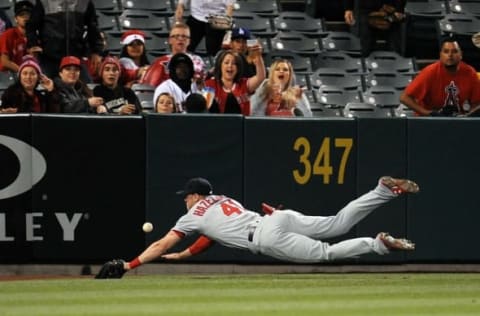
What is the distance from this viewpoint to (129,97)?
15.3 m

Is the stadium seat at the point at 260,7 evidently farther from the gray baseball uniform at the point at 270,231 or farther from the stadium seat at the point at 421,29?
the gray baseball uniform at the point at 270,231

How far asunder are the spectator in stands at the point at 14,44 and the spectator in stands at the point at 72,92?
1098 mm

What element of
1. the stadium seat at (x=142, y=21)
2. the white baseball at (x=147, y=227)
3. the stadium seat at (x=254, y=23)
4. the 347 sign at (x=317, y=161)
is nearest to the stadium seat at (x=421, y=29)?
the stadium seat at (x=254, y=23)

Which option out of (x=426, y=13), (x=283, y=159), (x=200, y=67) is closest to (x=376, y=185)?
(x=283, y=159)

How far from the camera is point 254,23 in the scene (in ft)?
62.6

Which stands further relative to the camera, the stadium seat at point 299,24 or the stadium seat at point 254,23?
the stadium seat at point 299,24

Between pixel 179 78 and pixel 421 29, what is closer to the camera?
pixel 179 78

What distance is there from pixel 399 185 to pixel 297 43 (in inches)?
187

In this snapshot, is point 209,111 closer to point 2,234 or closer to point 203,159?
point 203,159

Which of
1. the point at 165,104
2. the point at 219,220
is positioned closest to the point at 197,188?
the point at 219,220

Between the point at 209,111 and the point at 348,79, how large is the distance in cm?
354

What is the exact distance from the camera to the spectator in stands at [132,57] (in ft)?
54.3

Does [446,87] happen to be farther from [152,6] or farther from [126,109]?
[152,6]

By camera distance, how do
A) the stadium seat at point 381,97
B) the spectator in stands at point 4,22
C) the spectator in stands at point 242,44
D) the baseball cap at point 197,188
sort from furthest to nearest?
1. the stadium seat at point 381,97
2. the spectator in stands at point 4,22
3. the spectator in stands at point 242,44
4. the baseball cap at point 197,188
